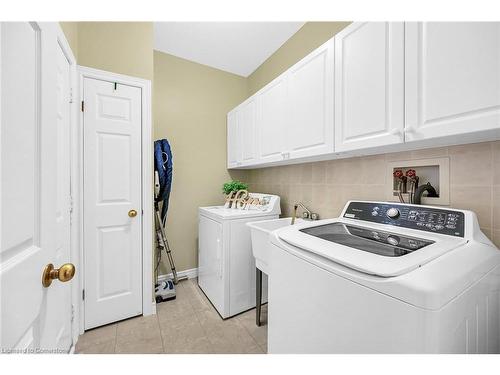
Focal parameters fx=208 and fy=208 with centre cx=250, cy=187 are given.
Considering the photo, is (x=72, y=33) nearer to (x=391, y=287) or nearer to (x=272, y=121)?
(x=272, y=121)

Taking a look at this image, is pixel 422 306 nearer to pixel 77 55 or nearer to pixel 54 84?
pixel 54 84

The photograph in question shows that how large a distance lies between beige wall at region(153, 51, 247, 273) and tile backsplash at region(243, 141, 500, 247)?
73 cm

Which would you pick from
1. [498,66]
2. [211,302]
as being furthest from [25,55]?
[211,302]

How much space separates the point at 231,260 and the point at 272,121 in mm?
1348

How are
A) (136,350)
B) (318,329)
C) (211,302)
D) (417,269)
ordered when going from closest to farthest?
(417,269) < (318,329) < (136,350) < (211,302)

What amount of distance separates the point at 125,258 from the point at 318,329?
1674 millimetres

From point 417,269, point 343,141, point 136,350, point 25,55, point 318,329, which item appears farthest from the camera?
point 136,350

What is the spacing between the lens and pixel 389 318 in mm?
643

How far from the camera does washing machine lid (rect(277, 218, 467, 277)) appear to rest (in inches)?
28.5

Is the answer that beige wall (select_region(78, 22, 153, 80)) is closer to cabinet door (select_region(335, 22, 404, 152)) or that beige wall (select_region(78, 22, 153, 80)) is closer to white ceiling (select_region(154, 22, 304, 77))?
white ceiling (select_region(154, 22, 304, 77))

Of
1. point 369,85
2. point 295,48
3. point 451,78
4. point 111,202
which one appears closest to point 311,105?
point 369,85

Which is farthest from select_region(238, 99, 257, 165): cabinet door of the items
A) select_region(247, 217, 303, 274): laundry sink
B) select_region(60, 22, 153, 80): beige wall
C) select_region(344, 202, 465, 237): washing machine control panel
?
select_region(344, 202, 465, 237): washing machine control panel

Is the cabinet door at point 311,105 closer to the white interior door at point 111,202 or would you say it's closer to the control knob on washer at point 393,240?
the control knob on washer at point 393,240

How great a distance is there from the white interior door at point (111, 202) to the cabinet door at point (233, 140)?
111cm
